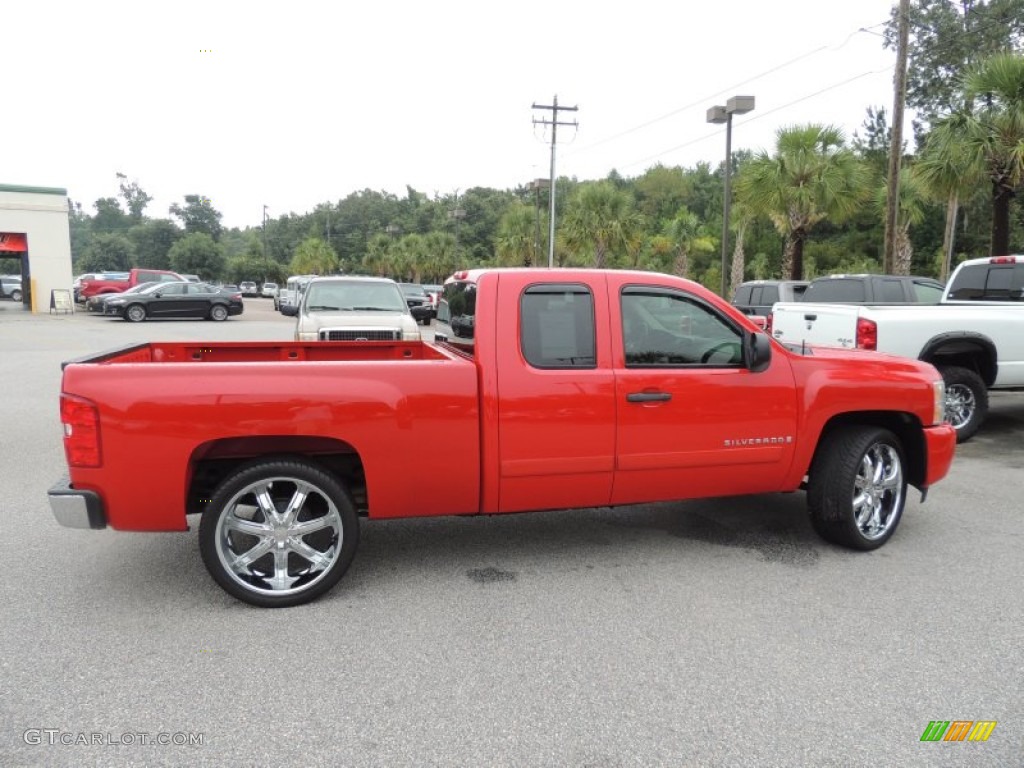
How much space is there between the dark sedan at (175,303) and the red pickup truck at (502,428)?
978 inches

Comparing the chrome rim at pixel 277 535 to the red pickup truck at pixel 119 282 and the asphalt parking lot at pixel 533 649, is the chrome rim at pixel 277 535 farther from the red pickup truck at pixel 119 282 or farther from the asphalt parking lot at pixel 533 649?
the red pickup truck at pixel 119 282

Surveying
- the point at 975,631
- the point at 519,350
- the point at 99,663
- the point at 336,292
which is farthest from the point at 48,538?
the point at 336,292

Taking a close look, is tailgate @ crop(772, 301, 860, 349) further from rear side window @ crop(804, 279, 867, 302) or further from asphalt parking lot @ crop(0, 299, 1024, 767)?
rear side window @ crop(804, 279, 867, 302)

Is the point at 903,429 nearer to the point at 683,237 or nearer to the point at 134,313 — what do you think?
the point at 134,313

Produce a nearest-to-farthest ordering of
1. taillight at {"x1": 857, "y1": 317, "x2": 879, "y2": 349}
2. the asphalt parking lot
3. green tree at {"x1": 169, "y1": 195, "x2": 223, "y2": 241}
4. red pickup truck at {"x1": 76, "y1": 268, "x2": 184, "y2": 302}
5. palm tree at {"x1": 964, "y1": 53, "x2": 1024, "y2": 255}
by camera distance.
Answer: the asphalt parking lot → taillight at {"x1": 857, "y1": 317, "x2": 879, "y2": 349} → palm tree at {"x1": 964, "y1": 53, "x2": 1024, "y2": 255} → red pickup truck at {"x1": 76, "y1": 268, "x2": 184, "y2": 302} → green tree at {"x1": 169, "y1": 195, "x2": 223, "y2": 241}

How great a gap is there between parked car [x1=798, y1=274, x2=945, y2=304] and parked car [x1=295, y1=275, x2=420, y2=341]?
6.31m

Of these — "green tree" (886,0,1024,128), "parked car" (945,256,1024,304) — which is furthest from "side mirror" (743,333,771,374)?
"green tree" (886,0,1024,128)

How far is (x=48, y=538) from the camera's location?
475 centimetres

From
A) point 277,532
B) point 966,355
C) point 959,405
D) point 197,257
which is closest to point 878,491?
point 277,532

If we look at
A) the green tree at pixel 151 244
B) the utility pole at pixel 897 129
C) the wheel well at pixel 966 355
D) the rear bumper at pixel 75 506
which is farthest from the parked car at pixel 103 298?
the green tree at pixel 151 244

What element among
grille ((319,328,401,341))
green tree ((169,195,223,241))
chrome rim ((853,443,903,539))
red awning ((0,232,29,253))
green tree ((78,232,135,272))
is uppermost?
green tree ((169,195,223,241))

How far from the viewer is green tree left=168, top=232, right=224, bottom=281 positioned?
81062 millimetres

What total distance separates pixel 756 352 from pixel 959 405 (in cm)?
527

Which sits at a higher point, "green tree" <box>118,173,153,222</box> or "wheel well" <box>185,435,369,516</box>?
"green tree" <box>118,173,153,222</box>
